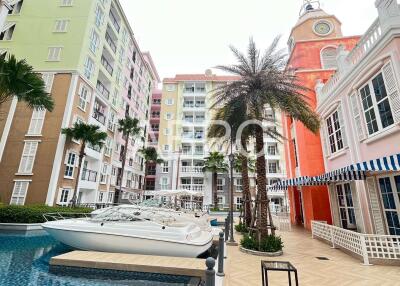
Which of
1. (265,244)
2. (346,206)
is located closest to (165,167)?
(346,206)

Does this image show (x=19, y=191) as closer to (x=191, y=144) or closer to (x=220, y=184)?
(x=191, y=144)

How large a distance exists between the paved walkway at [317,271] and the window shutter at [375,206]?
6.21 feet

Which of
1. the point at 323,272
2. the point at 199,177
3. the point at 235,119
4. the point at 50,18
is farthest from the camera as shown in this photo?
the point at 199,177

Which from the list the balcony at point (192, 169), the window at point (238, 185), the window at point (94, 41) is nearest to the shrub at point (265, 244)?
the window at point (94, 41)

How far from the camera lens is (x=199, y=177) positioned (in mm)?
42062

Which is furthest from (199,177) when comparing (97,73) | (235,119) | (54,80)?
(235,119)

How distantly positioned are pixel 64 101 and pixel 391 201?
81.4 feet

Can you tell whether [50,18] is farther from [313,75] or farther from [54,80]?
[313,75]

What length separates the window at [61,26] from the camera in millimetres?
23847

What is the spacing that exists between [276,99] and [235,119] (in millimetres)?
2752

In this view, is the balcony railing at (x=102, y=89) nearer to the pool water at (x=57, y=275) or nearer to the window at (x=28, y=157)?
the window at (x=28, y=157)

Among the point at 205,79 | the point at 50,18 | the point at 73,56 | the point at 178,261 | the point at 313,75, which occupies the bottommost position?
the point at 178,261

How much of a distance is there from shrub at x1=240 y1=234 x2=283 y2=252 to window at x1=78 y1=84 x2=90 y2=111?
69.4ft

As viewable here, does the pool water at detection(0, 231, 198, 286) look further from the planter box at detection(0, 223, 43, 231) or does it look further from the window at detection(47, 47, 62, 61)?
the window at detection(47, 47, 62, 61)
